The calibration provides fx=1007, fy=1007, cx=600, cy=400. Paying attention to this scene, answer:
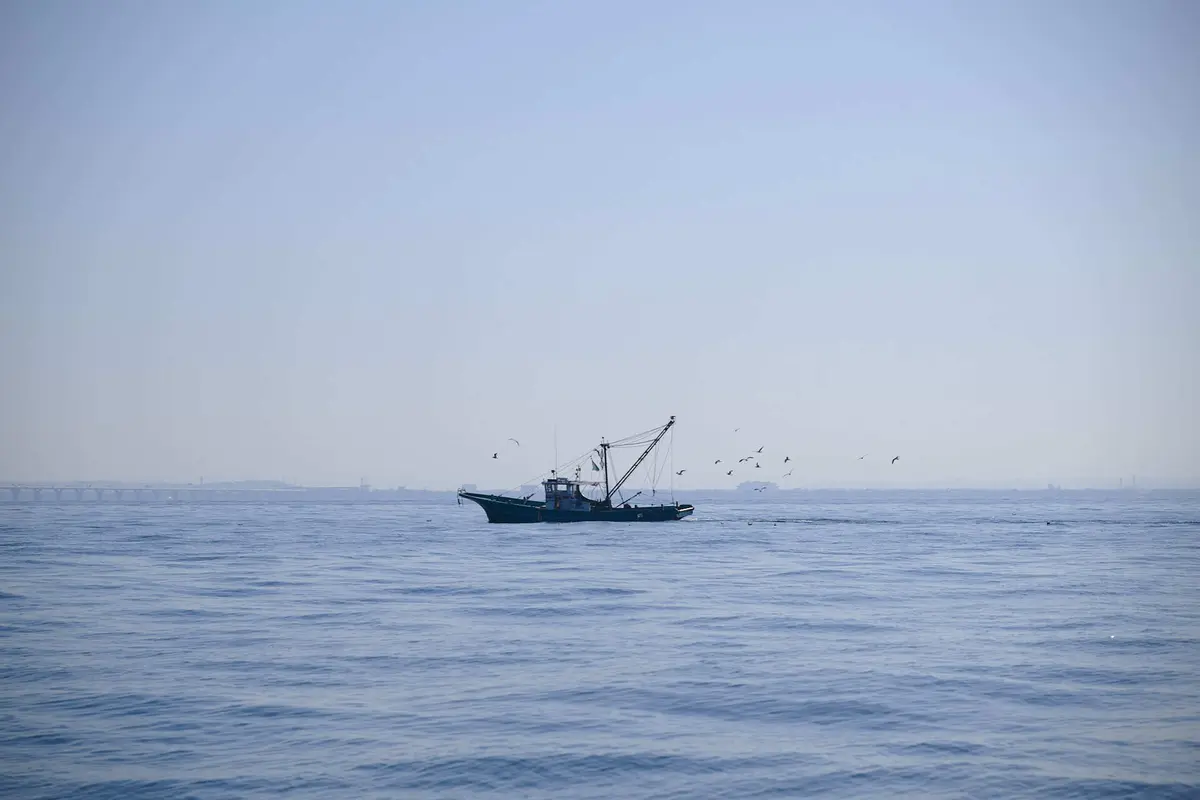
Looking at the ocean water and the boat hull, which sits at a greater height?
the boat hull

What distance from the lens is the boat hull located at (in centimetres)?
11838

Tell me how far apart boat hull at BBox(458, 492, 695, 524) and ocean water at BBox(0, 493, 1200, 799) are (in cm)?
5735

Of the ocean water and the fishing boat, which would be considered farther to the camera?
the fishing boat

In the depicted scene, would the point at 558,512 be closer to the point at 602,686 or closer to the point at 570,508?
the point at 570,508

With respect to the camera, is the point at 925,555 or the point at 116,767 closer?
the point at 116,767

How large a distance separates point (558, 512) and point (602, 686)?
297ft

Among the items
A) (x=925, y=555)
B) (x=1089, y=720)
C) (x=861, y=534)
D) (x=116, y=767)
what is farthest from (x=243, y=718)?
(x=861, y=534)

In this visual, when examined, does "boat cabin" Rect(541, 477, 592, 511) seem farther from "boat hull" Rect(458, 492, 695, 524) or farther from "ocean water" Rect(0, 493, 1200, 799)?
"ocean water" Rect(0, 493, 1200, 799)

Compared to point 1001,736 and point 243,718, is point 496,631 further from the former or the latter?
point 1001,736

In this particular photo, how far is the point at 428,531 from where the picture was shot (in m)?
125

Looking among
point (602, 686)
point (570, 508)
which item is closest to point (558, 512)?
point (570, 508)

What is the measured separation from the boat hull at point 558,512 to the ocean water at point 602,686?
188 ft

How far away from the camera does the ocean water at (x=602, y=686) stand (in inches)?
804

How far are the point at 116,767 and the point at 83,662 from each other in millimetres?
12673
